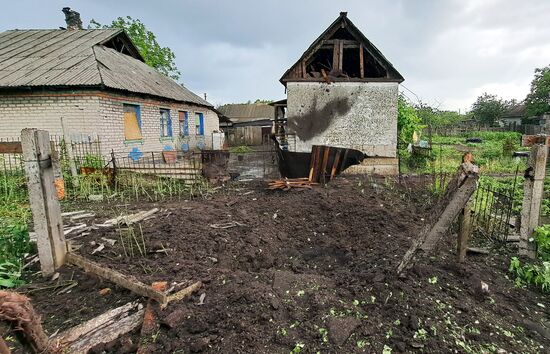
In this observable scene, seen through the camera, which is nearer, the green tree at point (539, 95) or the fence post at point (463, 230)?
the fence post at point (463, 230)

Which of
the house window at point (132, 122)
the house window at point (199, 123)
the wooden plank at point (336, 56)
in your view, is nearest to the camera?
the wooden plank at point (336, 56)

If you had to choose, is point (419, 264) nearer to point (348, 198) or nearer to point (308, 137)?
point (348, 198)

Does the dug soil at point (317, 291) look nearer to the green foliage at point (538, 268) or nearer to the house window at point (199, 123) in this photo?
the green foliage at point (538, 268)

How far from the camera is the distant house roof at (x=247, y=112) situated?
42688 millimetres

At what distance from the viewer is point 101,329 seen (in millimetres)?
2398

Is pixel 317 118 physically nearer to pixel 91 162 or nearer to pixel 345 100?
pixel 345 100

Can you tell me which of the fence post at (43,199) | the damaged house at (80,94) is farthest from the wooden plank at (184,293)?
the damaged house at (80,94)

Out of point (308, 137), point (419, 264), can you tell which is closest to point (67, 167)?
point (308, 137)

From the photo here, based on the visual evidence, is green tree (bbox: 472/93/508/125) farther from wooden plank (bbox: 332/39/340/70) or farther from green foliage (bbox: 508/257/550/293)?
green foliage (bbox: 508/257/550/293)

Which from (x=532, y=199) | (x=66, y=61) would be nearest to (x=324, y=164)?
(x=532, y=199)

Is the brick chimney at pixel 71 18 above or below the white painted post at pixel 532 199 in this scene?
above

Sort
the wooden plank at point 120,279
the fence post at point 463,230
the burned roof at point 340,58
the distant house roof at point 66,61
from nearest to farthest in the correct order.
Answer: the wooden plank at point 120,279 < the fence post at point 463,230 < the distant house roof at point 66,61 < the burned roof at point 340,58

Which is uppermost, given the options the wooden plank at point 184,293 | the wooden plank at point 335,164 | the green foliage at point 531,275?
the wooden plank at point 335,164

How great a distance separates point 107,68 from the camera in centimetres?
1144
